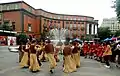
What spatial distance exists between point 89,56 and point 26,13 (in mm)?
51240

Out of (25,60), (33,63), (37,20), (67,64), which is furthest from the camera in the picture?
(37,20)

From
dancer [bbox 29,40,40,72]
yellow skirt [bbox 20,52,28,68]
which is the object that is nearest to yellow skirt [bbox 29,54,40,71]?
dancer [bbox 29,40,40,72]

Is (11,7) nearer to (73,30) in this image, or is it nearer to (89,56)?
(73,30)

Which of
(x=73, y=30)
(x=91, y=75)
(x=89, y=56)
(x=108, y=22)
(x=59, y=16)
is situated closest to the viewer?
(x=91, y=75)

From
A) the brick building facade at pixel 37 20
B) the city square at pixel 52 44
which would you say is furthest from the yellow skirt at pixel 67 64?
the brick building facade at pixel 37 20

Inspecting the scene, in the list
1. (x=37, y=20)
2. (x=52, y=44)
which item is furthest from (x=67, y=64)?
(x=37, y=20)

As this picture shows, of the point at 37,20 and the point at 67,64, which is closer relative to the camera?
the point at 67,64

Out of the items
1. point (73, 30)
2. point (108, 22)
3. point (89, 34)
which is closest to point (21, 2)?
point (73, 30)

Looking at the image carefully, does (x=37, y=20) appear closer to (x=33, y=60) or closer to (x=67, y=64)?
(x=33, y=60)

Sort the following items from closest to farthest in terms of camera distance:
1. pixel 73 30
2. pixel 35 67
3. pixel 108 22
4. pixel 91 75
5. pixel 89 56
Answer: pixel 91 75 → pixel 35 67 → pixel 89 56 → pixel 73 30 → pixel 108 22

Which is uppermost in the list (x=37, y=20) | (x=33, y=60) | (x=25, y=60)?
(x=37, y=20)

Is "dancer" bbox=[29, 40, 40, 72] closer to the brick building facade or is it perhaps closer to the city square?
the city square

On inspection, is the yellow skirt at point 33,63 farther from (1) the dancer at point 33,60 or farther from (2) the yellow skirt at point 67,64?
(2) the yellow skirt at point 67,64

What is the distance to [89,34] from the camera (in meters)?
125
